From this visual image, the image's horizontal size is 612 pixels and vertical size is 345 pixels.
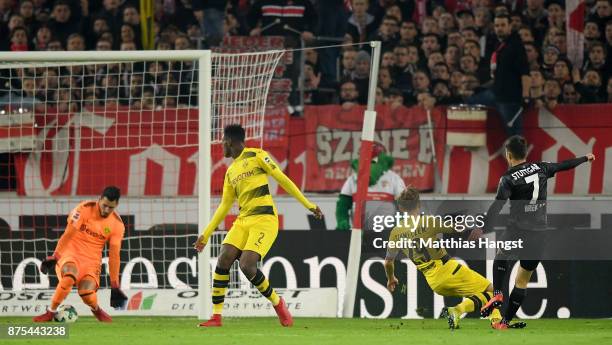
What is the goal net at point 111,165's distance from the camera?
15.4m

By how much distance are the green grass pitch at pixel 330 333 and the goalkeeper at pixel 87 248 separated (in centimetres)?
34

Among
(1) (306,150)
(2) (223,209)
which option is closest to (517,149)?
(2) (223,209)

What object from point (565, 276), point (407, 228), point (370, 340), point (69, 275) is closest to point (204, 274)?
point (69, 275)

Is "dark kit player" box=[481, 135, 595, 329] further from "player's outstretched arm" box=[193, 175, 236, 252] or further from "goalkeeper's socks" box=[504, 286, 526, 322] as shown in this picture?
"player's outstretched arm" box=[193, 175, 236, 252]

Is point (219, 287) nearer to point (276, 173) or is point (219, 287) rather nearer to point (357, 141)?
point (276, 173)

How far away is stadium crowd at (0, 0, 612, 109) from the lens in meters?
16.5

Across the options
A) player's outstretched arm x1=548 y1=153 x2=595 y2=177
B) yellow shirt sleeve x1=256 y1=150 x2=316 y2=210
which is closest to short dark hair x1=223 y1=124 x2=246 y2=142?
yellow shirt sleeve x1=256 y1=150 x2=316 y2=210

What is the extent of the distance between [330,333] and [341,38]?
24.2 ft

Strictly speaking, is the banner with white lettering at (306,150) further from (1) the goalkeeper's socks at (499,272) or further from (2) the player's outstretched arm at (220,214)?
(1) the goalkeeper's socks at (499,272)

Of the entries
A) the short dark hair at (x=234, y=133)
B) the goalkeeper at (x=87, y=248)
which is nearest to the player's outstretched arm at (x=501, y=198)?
the short dark hair at (x=234, y=133)

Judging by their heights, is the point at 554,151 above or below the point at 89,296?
above

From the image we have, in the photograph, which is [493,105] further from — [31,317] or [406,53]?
[31,317]

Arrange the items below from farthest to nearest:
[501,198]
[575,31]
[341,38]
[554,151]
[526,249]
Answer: [341,38], [575,31], [554,151], [526,249], [501,198]

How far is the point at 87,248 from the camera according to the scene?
13.6 meters
